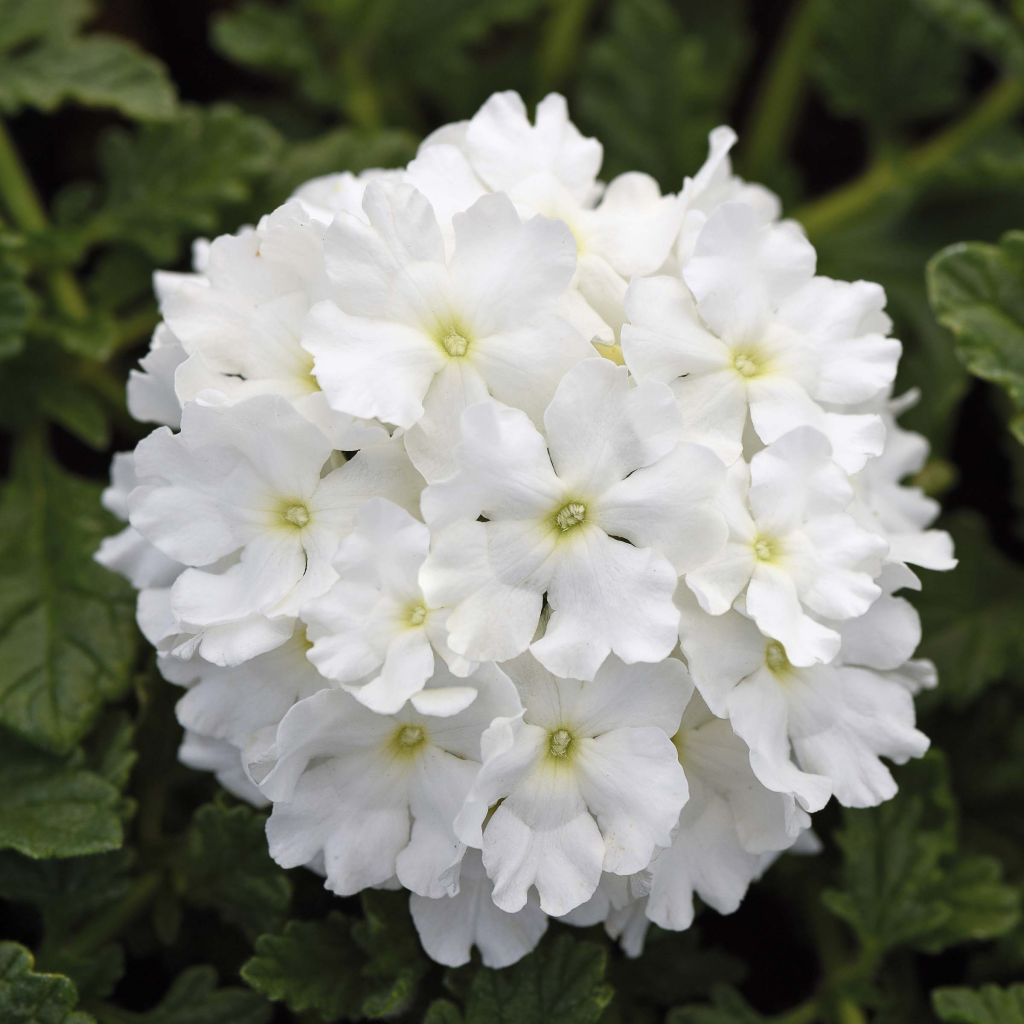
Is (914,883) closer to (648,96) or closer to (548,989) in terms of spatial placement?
(548,989)

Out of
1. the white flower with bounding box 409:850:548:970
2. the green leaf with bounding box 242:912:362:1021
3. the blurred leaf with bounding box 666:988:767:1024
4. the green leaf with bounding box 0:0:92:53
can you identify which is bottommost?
the green leaf with bounding box 242:912:362:1021

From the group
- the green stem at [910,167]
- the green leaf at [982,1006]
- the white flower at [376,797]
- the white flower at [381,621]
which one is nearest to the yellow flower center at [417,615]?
→ the white flower at [381,621]

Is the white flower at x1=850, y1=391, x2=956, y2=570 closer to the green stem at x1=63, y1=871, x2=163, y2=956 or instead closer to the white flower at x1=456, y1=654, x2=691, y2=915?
the white flower at x1=456, y1=654, x2=691, y2=915

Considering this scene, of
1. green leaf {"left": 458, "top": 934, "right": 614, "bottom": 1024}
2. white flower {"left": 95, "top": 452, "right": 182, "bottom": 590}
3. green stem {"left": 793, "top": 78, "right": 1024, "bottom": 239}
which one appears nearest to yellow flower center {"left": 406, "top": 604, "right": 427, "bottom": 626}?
white flower {"left": 95, "top": 452, "right": 182, "bottom": 590}

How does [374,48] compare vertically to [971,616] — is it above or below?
above

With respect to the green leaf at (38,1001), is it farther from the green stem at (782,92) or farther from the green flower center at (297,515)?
the green stem at (782,92)

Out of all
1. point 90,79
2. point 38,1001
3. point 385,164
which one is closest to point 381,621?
point 38,1001

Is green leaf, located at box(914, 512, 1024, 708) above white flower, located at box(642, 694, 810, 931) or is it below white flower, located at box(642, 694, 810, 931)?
below
